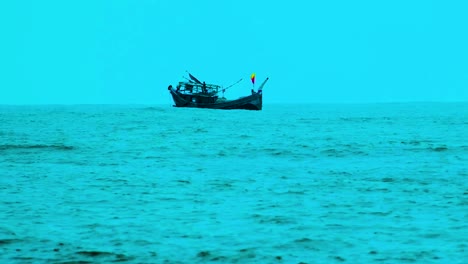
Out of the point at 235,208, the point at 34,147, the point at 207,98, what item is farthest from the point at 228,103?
the point at 235,208

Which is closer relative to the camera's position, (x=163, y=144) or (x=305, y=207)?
(x=305, y=207)

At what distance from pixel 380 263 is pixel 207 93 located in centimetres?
9365

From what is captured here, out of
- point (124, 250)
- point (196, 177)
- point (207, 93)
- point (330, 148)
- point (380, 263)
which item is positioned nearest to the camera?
point (380, 263)

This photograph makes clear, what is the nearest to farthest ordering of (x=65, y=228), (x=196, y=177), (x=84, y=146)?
(x=65, y=228)
(x=196, y=177)
(x=84, y=146)

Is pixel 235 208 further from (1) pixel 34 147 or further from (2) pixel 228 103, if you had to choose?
(2) pixel 228 103

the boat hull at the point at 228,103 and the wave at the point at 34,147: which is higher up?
the boat hull at the point at 228,103

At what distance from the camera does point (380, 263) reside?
41.7 feet

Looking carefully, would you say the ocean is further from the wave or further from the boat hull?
the boat hull

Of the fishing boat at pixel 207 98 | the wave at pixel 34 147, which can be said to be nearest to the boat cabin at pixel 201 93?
the fishing boat at pixel 207 98

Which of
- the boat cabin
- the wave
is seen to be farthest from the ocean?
the boat cabin

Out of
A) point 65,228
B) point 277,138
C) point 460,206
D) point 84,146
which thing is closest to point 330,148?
point 277,138

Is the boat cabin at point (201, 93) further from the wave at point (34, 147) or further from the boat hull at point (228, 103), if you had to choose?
the wave at point (34, 147)

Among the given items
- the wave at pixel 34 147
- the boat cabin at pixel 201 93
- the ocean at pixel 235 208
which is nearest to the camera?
the ocean at pixel 235 208

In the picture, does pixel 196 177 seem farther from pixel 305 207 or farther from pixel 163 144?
pixel 163 144
